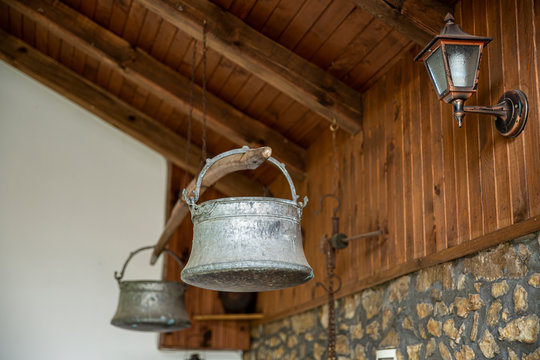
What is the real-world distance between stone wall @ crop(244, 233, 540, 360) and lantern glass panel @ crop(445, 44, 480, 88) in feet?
2.04

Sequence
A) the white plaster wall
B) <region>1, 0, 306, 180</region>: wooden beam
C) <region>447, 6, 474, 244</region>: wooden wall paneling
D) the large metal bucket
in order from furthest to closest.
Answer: the white plaster wall, <region>1, 0, 306, 180</region>: wooden beam, <region>447, 6, 474, 244</region>: wooden wall paneling, the large metal bucket

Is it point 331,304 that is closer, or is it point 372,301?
point 372,301

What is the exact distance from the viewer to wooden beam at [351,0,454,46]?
3.15 metres

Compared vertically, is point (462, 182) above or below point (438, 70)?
below

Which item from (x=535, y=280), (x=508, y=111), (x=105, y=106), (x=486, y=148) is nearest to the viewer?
(x=535, y=280)

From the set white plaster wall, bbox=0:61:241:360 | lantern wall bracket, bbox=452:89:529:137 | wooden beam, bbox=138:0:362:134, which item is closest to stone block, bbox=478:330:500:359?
lantern wall bracket, bbox=452:89:529:137

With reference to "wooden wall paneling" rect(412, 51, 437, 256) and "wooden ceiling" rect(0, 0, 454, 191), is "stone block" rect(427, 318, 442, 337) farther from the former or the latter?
"wooden ceiling" rect(0, 0, 454, 191)

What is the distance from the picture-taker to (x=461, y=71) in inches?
99.3

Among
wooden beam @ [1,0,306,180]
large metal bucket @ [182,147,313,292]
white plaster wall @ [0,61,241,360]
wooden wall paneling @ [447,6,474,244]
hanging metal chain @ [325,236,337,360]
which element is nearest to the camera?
large metal bucket @ [182,147,313,292]

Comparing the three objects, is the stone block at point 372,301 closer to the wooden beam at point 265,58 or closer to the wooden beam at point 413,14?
the wooden beam at point 265,58

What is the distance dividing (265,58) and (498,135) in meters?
1.75

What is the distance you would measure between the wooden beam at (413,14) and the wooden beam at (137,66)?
1958mm

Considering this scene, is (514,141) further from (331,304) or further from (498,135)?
(331,304)

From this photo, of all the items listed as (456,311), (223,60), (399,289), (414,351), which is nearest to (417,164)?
(399,289)
